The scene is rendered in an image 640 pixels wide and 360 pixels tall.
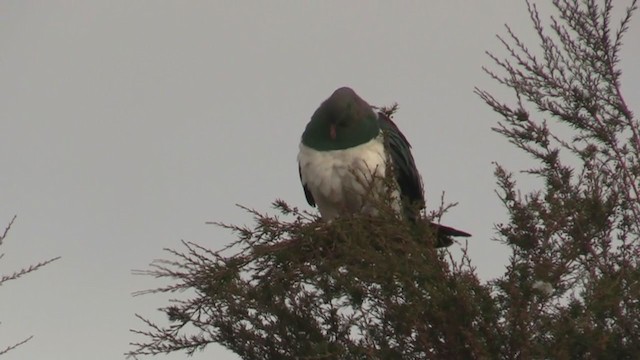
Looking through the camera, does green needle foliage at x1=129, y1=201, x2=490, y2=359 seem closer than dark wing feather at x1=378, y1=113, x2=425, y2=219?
Yes

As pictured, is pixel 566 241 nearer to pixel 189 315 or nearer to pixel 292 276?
pixel 292 276

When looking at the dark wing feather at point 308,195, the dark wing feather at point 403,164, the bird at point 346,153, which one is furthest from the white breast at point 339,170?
the dark wing feather at point 403,164

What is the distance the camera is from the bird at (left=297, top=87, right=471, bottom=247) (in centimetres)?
816

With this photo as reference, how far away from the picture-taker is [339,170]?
826 centimetres

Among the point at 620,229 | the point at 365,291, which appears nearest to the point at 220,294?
the point at 365,291

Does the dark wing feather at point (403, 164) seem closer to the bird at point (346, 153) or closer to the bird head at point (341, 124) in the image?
the bird at point (346, 153)

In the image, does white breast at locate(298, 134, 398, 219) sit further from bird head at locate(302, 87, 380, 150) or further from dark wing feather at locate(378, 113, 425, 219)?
dark wing feather at locate(378, 113, 425, 219)

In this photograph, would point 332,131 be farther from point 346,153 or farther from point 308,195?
point 308,195

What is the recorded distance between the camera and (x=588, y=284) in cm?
606

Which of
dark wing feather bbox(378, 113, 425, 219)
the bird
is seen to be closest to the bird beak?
the bird

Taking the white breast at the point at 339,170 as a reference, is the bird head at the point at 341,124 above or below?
above

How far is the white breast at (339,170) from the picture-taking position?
26.7 feet

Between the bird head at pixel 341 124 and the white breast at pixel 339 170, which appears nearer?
the white breast at pixel 339 170

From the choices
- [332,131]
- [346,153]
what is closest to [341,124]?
[332,131]
